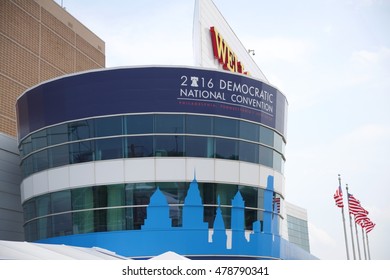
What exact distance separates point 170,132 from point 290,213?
64285 millimetres

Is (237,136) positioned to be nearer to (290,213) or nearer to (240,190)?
(240,190)

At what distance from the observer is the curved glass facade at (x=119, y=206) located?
33250 millimetres

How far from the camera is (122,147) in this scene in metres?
33.8

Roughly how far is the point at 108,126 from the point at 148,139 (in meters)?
2.17

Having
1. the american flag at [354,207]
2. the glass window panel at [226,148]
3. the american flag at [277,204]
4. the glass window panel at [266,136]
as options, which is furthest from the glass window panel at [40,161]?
the american flag at [354,207]

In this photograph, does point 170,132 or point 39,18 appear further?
point 39,18

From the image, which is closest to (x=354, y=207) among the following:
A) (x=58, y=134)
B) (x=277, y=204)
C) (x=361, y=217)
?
(x=361, y=217)

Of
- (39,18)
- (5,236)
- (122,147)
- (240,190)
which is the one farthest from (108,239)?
(39,18)

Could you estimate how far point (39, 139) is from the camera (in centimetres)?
3647

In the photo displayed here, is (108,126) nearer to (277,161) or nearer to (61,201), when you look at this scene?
(61,201)

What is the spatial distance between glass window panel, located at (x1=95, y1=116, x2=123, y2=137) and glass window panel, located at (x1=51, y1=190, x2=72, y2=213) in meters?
3.59

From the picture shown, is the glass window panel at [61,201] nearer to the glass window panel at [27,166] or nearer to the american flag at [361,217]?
the glass window panel at [27,166]

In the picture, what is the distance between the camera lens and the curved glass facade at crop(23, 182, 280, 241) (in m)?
33.2

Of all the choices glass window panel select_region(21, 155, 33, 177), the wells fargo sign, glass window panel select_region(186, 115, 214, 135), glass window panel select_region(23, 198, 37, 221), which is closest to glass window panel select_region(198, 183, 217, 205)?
glass window panel select_region(186, 115, 214, 135)
